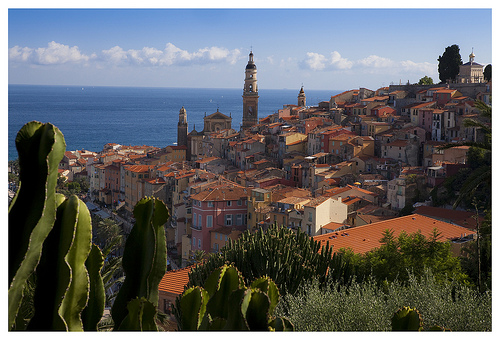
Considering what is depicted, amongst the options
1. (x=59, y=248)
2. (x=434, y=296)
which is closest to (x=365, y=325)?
(x=434, y=296)

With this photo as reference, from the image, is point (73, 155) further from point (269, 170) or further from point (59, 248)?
point (59, 248)

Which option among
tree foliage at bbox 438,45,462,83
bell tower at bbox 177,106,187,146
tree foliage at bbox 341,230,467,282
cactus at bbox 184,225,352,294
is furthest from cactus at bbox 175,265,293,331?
bell tower at bbox 177,106,187,146

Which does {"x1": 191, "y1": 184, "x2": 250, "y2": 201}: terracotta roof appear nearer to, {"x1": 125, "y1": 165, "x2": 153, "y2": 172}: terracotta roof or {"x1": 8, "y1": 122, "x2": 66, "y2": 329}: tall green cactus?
{"x1": 125, "y1": 165, "x2": 153, "y2": 172}: terracotta roof

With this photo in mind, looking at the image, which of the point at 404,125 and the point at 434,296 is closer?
the point at 434,296

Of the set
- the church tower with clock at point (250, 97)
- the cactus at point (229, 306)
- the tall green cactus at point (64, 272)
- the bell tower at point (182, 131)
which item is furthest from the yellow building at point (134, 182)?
the tall green cactus at point (64, 272)

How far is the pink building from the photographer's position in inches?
1222

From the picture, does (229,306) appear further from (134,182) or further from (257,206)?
(134,182)

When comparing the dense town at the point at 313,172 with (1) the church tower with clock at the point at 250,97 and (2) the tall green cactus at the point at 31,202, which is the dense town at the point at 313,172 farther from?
(2) the tall green cactus at the point at 31,202

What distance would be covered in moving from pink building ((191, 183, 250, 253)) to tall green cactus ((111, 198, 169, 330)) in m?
26.9

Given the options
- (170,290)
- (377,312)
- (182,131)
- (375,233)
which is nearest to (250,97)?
(182,131)

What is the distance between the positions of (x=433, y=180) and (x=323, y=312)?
91.1 ft

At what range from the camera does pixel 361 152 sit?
40.4 metres

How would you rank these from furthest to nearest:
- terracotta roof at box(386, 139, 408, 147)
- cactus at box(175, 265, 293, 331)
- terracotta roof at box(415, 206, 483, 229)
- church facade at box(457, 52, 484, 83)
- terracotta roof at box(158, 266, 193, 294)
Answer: church facade at box(457, 52, 484, 83)
terracotta roof at box(386, 139, 408, 147)
terracotta roof at box(415, 206, 483, 229)
terracotta roof at box(158, 266, 193, 294)
cactus at box(175, 265, 293, 331)

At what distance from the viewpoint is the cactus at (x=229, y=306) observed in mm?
3242
